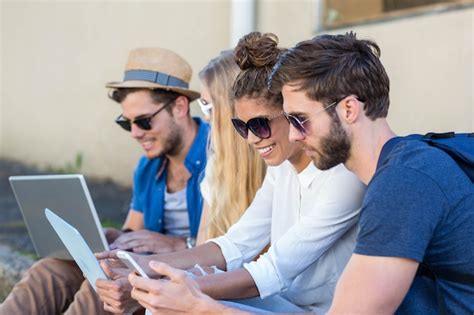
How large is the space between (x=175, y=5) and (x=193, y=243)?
3455 millimetres

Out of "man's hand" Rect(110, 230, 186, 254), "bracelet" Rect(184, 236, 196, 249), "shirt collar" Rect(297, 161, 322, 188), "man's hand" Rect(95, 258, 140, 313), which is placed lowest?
"bracelet" Rect(184, 236, 196, 249)

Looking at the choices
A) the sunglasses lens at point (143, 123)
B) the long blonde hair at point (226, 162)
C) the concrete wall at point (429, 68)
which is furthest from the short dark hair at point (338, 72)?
the concrete wall at point (429, 68)

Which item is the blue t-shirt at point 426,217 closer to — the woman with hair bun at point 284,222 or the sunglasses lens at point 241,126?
the woman with hair bun at point 284,222

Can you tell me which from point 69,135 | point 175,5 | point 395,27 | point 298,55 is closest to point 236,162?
point 298,55

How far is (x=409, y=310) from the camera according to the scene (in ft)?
6.40

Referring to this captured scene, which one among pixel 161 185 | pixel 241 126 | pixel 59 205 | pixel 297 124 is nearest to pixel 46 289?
pixel 59 205

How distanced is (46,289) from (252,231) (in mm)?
951

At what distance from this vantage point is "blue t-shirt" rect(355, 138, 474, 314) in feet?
5.74

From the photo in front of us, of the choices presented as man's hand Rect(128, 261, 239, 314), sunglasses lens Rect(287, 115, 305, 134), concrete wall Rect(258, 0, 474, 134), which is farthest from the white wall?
man's hand Rect(128, 261, 239, 314)

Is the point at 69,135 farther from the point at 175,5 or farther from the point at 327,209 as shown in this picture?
the point at 327,209

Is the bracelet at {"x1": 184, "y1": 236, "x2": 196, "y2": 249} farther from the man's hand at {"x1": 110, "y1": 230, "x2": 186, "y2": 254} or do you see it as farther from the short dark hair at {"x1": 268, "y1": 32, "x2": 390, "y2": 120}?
the short dark hair at {"x1": 268, "y1": 32, "x2": 390, "y2": 120}

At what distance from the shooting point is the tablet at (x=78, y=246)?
2336mm

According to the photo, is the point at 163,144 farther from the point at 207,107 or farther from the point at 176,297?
the point at 176,297

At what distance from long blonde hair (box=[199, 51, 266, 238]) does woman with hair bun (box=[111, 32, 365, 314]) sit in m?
0.34
